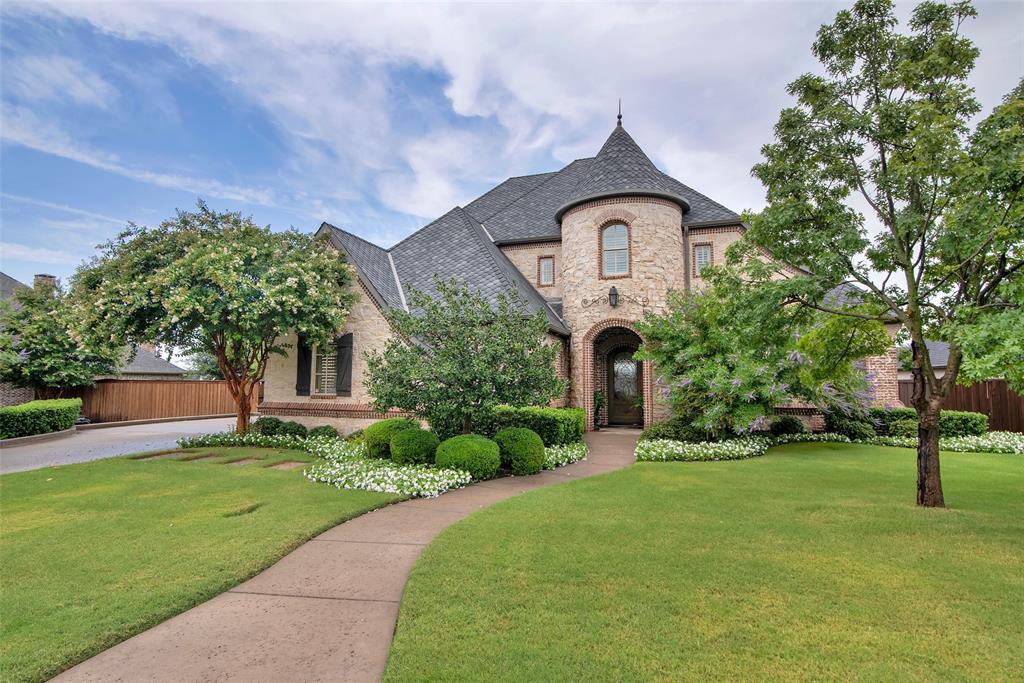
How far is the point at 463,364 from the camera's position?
1006cm

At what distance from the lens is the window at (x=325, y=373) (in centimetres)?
1499

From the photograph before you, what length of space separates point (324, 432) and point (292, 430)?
2.93 ft

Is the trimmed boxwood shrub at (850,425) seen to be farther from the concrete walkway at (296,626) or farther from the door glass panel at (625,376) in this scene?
the concrete walkway at (296,626)

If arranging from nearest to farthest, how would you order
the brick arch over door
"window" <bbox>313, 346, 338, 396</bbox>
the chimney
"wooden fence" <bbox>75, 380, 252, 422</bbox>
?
"window" <bbox>313, 346, 338, 396</bbox>, the brick arch over door, the chimney, "wooden fence" <bbox>75, 380, 252, 422</bbox>

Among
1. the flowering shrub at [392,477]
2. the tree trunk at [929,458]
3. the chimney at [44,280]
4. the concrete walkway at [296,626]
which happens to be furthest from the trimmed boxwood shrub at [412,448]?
the chimney at [44,280]

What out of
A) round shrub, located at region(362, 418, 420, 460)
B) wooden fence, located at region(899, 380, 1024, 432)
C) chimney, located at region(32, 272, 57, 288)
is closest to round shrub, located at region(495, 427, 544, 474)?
round shrub, located at region(362, 418, 420, 460)

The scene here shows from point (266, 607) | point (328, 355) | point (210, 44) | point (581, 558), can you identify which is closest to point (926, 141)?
point (581, 558)

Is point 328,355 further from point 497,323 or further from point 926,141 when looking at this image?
point 926,141

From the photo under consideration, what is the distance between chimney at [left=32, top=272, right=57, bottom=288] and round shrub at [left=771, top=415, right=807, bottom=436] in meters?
28.9

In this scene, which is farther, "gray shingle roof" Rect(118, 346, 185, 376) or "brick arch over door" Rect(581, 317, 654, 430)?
"gray shingle roof" Rect(118, 346, 185, 376)

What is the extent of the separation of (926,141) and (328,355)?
13.9 m

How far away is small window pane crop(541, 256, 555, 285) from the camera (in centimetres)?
1973

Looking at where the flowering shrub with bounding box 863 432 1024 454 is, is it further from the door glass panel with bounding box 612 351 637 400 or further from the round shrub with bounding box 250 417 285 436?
the round shrub with bounding box 250 417 285 436

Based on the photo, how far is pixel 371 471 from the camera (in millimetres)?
9289
